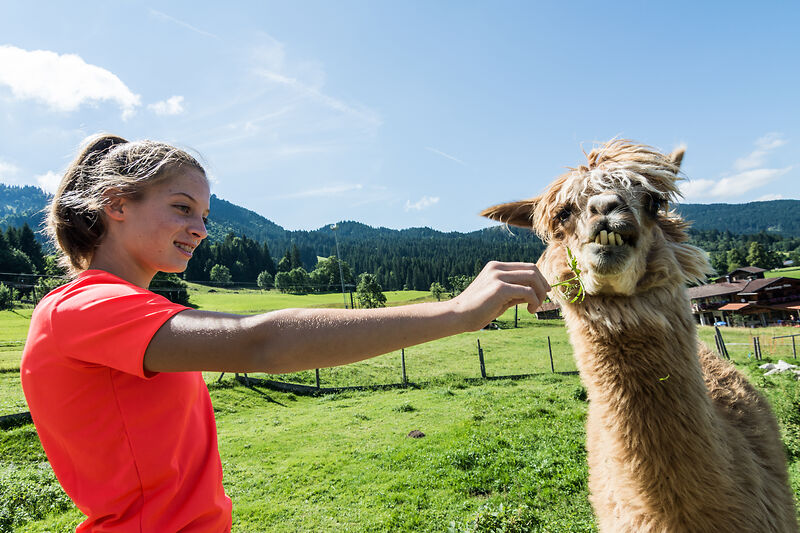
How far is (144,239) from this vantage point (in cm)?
144

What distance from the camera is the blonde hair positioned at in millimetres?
1412

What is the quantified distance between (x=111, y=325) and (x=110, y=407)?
291 millimetres

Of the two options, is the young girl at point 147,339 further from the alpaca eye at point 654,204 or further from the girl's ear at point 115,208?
the alpaca eye at point 654,204

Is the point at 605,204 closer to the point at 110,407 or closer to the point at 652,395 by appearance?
the point at 652,395

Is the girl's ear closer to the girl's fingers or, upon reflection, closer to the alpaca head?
the girl's fingers

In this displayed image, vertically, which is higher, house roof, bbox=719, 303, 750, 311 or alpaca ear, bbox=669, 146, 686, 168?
alpaca ear, bbox=669, 146, 686, 168

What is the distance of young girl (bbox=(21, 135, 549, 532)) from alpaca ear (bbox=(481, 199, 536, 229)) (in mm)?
1463

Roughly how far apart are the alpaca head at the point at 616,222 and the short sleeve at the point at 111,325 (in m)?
1.84

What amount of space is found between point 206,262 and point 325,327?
10975 centimetres

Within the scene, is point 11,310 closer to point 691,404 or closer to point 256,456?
point 256,456

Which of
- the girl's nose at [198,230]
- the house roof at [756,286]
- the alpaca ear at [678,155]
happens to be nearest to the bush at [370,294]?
the house roof at [756,286]

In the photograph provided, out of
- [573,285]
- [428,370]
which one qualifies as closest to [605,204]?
[573,285]

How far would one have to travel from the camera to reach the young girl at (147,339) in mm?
1021

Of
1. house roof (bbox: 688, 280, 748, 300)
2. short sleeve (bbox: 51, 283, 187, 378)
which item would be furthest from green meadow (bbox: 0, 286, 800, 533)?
house roof (bbox: 688, 280, 748, 300)
